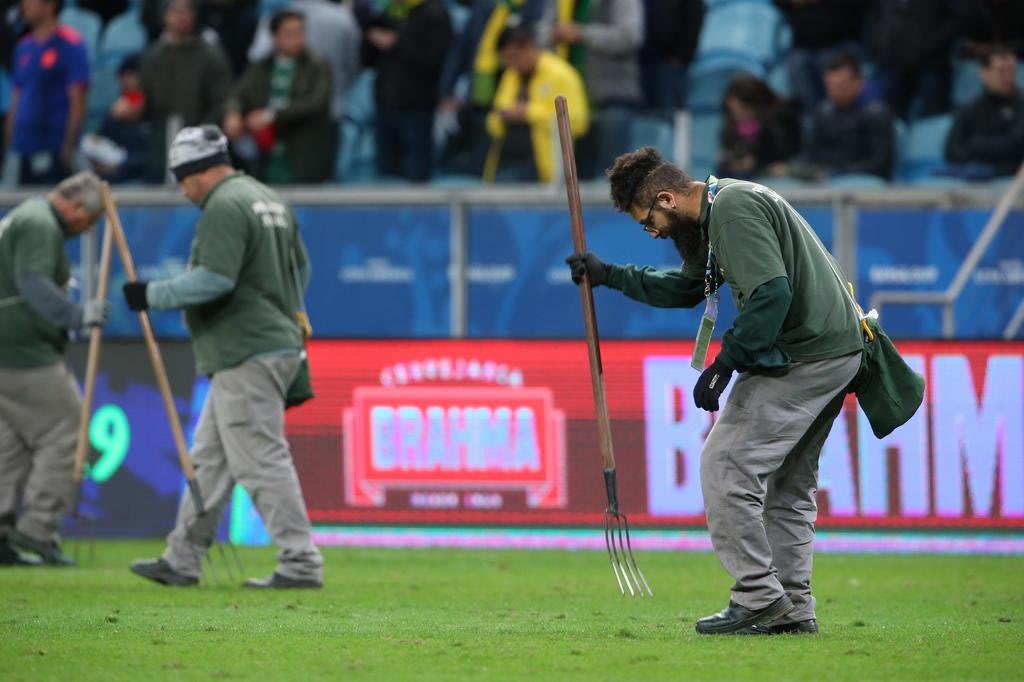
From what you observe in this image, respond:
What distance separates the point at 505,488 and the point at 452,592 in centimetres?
301

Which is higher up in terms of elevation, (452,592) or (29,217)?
(29,217)

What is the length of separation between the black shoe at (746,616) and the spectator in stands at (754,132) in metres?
8.31

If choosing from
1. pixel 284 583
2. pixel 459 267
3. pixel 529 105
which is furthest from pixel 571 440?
pixel 529 105

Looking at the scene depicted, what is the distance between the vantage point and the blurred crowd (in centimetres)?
1620

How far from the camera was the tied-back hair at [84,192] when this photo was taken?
1239 cm

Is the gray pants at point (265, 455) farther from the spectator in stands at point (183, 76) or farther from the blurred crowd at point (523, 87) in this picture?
the spectator in stands at point (183, 76)

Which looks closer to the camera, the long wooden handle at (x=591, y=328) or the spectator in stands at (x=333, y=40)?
the long wooden handle at (x=591, y=328)

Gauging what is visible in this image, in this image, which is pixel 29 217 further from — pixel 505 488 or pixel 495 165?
pixel 495 165

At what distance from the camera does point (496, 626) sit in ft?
29.1

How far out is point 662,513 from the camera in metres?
13.7

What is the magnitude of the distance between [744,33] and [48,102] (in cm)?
680

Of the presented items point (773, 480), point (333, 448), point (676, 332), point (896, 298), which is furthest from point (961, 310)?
point (773, 480)

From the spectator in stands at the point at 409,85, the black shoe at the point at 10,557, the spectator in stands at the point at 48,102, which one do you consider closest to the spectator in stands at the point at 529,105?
the spectator in stands at the point at 409,85

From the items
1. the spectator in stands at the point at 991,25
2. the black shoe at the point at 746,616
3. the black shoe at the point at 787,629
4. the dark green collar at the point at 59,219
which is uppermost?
the spectator in stands at the point at 991,25
